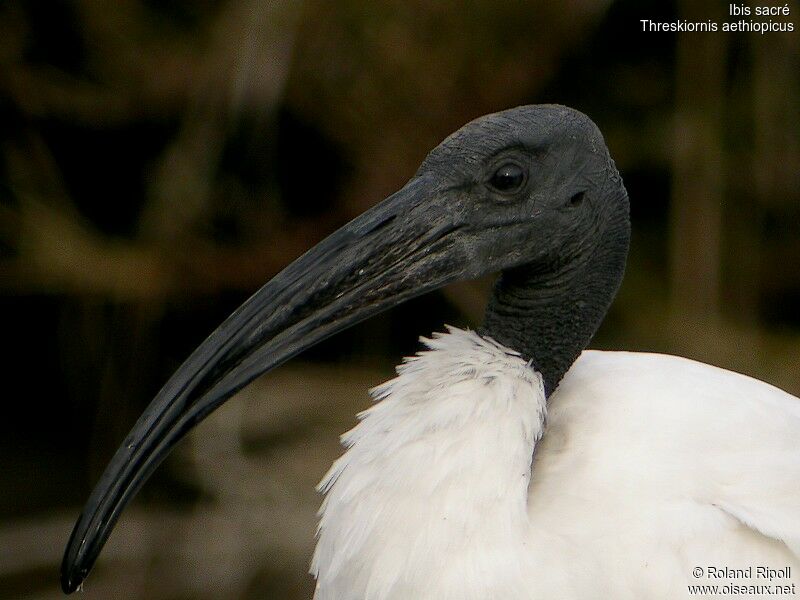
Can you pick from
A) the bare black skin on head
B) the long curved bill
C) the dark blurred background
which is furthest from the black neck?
the dark blurred background

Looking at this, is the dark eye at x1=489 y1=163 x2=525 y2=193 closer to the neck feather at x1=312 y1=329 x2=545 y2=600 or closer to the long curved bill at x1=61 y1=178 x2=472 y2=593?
the long curved bill at x1=61 y1=178 x2=472 y2=593

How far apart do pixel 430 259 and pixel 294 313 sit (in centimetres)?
26

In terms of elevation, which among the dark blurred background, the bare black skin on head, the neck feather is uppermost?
the dark blurred background

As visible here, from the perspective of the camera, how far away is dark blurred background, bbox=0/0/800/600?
14.1 ft

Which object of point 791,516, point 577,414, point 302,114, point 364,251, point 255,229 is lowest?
point 791,516

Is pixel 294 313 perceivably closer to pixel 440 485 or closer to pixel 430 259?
pixel 430 259

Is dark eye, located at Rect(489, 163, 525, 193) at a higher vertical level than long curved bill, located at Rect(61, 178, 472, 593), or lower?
higher

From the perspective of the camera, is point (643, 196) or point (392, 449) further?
point (643, 196)

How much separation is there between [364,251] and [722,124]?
3.23 m

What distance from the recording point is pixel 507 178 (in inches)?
78.5

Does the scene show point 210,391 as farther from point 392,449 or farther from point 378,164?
point 378,164

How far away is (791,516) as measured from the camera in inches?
75.2

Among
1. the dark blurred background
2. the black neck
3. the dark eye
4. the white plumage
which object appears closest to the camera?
the white plumage

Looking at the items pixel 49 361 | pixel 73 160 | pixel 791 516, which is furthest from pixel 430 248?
pixel 49 361
